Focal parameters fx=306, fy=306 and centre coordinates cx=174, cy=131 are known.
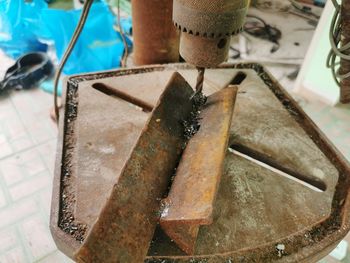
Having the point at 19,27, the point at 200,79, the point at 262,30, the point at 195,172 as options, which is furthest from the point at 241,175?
the point at 262,30

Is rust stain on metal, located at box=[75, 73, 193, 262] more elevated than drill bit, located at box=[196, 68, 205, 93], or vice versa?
drill bit, located at box=[196, 68, 205, 93]

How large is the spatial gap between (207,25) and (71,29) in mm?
1804

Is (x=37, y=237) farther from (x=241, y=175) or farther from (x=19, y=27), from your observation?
(x=19, y=27)

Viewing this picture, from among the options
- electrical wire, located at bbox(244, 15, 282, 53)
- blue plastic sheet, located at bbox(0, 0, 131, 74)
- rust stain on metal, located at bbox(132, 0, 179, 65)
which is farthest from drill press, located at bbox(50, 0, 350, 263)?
electrical wire, located at bbox(244, 15, 282, 53)

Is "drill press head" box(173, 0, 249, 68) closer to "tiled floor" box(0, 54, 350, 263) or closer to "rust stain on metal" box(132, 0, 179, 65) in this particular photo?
"rust stain on metal" box(132, 0, 179, 65)

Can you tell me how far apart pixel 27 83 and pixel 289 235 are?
2.23m

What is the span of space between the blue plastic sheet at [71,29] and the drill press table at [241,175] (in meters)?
1.24

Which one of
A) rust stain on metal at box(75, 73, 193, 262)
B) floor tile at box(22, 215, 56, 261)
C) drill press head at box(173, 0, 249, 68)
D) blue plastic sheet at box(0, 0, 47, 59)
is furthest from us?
blue plastic sheet at box(0, 0, 47, 59)

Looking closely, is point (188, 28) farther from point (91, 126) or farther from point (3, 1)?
point (3, 1)

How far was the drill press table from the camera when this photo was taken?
72 cm

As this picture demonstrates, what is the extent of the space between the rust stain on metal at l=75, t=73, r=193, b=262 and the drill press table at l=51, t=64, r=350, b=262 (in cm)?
A: 4

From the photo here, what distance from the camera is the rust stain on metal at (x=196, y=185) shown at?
0.63 metres

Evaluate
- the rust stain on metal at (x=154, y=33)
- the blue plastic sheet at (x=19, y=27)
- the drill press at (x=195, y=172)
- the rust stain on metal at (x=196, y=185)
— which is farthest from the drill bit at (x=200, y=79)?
the blue plastic sheet at (x=19, y=27)

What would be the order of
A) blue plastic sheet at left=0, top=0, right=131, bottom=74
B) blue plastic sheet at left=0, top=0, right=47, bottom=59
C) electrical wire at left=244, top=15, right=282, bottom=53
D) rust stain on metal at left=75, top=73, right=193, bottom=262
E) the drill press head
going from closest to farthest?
1. rust stain on metal at left=75, top=73, right=193, bottom=262
2. the drill press head
3. blue plastic sheet at left=0, top=0, right=131, bottom=74
4. blue plastic sheet at left=0, top=0, right=47, bottom=59
5. electrical wire at left=244, top=15, right=282, bottom=53
